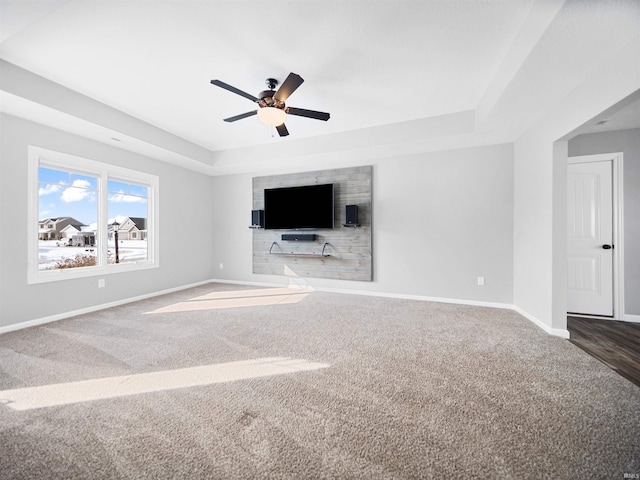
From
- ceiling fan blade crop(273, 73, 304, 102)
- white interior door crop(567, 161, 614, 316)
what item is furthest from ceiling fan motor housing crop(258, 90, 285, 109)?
white interior door crop(567, 161, 614, 316)

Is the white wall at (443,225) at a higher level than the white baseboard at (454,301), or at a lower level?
higher

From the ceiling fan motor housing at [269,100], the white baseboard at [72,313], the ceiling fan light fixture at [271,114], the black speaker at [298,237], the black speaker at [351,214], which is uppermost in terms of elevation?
the ceiling fan motor housing at [269,100]

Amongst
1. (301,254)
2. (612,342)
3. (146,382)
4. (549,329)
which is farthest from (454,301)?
(146,382)

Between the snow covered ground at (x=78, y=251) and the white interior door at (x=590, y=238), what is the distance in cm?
664

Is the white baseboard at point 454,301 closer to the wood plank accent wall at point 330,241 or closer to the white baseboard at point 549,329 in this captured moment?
the white baseboard at point 549,329

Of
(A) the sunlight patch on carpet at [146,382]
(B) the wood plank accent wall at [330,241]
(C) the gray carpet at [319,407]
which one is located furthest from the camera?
(B) the wood plank accent wall at [330,241]

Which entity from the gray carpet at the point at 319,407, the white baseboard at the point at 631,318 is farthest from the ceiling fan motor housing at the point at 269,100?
the white baseboard at the point at 631,318

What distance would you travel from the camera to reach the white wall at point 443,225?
395 centimetres

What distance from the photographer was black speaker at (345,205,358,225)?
4.54m

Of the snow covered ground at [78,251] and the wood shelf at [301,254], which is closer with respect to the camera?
the snow covered ground at [78,251]

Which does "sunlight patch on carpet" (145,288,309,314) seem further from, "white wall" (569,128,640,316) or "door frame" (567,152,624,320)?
"white wall" (569,128,640,316)

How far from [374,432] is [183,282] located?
15.9 feet

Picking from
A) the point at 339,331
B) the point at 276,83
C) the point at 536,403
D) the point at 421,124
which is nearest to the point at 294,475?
the point at 536,403

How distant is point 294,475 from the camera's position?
1.21 m
